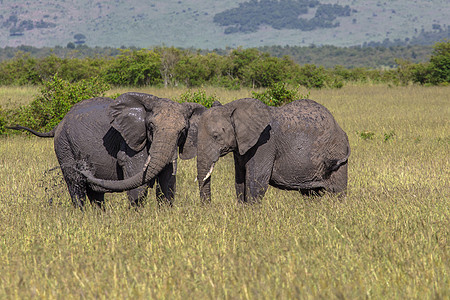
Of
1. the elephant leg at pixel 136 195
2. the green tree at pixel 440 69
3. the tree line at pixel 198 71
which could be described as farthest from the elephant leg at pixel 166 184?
the green tree at pixel 440 69

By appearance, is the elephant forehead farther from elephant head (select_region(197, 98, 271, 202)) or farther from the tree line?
the tree line

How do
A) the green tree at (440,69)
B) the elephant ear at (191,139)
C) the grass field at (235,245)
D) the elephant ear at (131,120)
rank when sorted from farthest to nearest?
1. the green tree at (440,69)
2. the elephant ear at (191,139)
3. the elephant ear at (131,120)
4. the grass field at (235,245)

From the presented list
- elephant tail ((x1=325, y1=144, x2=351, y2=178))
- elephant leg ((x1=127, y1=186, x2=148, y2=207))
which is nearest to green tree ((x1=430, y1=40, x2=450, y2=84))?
elephant tail ((x1=325, y1=144, x2=351, y2=178))

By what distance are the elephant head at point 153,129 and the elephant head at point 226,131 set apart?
0.75ft

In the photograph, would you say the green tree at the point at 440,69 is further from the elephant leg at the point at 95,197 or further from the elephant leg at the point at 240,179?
the elephant leg at the point at 95,197

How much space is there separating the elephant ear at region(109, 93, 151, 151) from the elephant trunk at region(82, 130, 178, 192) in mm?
391

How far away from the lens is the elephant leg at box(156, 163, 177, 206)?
6184 mm

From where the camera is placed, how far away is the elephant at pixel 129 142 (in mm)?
5801

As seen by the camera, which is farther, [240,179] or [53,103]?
[53,103]

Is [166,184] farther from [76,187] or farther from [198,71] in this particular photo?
[198,71]

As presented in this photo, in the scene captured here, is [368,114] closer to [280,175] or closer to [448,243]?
[280,175]

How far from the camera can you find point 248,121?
6176mm

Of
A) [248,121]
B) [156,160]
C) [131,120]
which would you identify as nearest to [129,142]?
[131,120]

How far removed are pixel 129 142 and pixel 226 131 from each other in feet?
3.50
